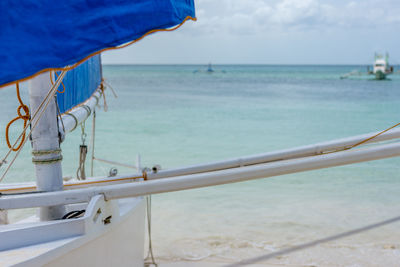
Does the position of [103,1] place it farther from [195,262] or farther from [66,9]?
[195,262]

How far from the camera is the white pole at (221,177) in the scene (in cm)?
239

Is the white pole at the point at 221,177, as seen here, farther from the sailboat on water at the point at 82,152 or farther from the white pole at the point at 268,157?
the white pole at the point at 268,157

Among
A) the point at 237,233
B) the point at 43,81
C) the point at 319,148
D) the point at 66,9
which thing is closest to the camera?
the point at 66,9

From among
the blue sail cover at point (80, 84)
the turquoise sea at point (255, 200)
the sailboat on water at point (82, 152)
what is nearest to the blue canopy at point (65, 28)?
the sailboat on water at point (82, 152)

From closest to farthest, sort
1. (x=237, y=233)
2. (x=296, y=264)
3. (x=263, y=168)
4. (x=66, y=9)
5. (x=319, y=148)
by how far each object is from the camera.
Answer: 1. (x=66, y=9)
2. (x=263, y=168)
3. (x=319, y=148)
4. (x=296, y=264)
5. (x=237, y=233)

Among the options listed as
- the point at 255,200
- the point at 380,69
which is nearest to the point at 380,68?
the point at 380,69

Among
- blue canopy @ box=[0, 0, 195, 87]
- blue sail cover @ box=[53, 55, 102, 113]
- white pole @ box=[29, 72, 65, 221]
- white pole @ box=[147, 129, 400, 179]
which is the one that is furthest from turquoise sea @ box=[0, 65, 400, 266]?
blue canopy @ box=[0, 0, 195, 87]

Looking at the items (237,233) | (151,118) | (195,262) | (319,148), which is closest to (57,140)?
(319,148)

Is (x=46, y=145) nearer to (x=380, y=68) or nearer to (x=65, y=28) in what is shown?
(x=65, y=28)

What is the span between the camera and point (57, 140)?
274cm

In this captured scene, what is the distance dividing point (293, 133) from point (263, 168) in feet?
43.9

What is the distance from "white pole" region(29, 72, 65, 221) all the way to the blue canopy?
963mm

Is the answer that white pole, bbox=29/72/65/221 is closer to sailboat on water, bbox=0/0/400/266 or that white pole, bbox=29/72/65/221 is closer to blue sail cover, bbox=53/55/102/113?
sailboat on water, bbox=0/0/400/266

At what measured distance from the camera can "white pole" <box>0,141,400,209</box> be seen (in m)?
2.39
